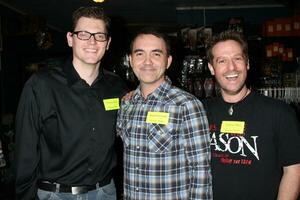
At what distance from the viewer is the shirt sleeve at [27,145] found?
1.92 m

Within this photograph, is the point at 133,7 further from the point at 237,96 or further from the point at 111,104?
the point at 237,96

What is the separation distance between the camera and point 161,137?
182 centimetres

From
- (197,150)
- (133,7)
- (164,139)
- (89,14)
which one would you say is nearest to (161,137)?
(164,139)

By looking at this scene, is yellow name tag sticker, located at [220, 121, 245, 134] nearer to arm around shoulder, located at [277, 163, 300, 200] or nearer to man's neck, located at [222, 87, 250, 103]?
man's neck, located at [222, 87, 250, 103]

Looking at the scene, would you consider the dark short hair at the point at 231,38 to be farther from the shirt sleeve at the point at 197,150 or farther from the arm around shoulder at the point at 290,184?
the arm around shoulder at the point at 290,184

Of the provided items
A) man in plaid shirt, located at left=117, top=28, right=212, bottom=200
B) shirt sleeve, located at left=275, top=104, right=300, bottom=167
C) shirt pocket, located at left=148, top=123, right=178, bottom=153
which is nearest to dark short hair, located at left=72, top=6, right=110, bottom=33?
man in plaid shirt, located at left=117, top=28, right=212, bottom=200

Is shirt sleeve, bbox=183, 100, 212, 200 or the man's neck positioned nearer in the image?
shirt sleeve, bbox=183, 100, 212, 200

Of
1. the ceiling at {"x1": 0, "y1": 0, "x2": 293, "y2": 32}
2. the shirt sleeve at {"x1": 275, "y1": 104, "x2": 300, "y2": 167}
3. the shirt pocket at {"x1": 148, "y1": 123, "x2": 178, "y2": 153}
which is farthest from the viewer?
the ceiling at {"x1": 0, "y1": 0, "x2": 293, "y2": 32}

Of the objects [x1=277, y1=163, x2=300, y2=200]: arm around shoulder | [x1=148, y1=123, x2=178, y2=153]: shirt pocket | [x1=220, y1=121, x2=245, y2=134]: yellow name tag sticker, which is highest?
[x1=220, y1=121, x2=245, y2=134]: yellow name tag sticker

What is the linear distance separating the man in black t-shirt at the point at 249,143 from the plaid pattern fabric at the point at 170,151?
0.12 metres

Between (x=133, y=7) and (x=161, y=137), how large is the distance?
16.7ft

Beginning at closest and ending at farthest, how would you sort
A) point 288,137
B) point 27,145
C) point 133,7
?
point 288,137 → point 27,145 → point 133,7

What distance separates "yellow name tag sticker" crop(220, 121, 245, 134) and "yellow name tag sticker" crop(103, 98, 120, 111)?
693 mm

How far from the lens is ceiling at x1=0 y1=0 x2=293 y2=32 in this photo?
5802mm
